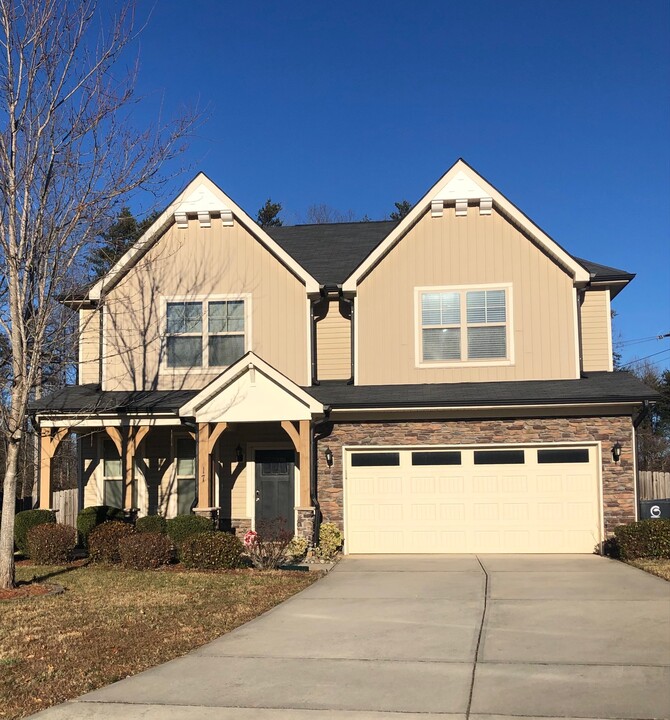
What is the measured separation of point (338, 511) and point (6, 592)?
644cm

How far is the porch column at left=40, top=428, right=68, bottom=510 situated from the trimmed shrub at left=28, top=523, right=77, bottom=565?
176cm

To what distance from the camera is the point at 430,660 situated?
7125mm

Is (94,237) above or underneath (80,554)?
above

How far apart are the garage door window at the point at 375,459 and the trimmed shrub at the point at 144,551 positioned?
412 centimetres

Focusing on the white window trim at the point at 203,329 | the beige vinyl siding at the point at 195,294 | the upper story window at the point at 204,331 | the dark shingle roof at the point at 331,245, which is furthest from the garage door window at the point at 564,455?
the upper story window at the point at 204,331

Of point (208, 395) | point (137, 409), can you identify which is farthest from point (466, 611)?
point (137, 409)

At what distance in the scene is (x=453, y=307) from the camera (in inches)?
637

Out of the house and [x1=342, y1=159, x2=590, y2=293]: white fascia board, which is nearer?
the house

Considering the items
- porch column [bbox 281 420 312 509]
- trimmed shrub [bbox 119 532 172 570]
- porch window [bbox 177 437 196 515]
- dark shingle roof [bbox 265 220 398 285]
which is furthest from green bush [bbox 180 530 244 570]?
dark shingle roof [bbox 265 220 398 285]

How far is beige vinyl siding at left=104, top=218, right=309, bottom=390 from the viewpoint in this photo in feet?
54.5

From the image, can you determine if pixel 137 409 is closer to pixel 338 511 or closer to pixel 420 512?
pixel 338 511

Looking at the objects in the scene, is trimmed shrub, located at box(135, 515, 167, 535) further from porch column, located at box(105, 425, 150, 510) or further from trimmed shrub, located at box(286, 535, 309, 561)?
trimmed shrub, located at box(286, 535, 309, 561)

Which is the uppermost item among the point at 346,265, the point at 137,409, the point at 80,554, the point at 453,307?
the point at 346,265

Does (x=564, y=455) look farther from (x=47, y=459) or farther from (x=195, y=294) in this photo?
(x=47, y=459)
